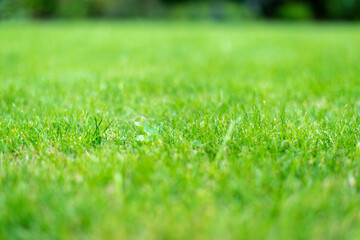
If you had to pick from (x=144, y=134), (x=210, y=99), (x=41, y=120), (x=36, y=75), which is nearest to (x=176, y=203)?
(x=144, y=134)

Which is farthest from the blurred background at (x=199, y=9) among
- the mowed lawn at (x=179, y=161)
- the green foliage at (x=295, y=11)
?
the mowed lawn at (x=179, y=161)

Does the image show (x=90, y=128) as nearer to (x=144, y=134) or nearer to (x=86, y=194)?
(x=144, y=134)

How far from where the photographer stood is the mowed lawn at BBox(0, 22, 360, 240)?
3.35 feet

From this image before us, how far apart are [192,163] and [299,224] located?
557mm

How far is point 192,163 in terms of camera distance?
4.67 ft

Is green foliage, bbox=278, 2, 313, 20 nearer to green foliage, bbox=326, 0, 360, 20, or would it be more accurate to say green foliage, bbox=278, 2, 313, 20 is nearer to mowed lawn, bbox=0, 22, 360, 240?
green foliage, bbox=326, 0, 360, 20

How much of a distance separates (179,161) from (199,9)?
85.0 feet

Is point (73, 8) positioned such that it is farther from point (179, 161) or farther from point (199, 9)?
point (179, 161)

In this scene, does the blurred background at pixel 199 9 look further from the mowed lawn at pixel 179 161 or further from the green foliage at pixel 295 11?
the mowed lawn at pixel 179 161

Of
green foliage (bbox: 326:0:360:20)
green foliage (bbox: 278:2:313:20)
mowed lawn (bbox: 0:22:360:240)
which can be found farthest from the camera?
green foliage (bbox: 278:2:313:20)

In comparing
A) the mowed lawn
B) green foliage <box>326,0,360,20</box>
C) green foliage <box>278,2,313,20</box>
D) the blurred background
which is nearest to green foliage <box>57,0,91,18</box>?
the blurred background

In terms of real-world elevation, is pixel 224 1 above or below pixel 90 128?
above

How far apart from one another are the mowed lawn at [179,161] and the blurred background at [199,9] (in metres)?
Result: 22.9

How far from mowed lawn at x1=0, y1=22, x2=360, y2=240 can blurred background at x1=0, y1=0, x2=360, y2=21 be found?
75.1 feet
